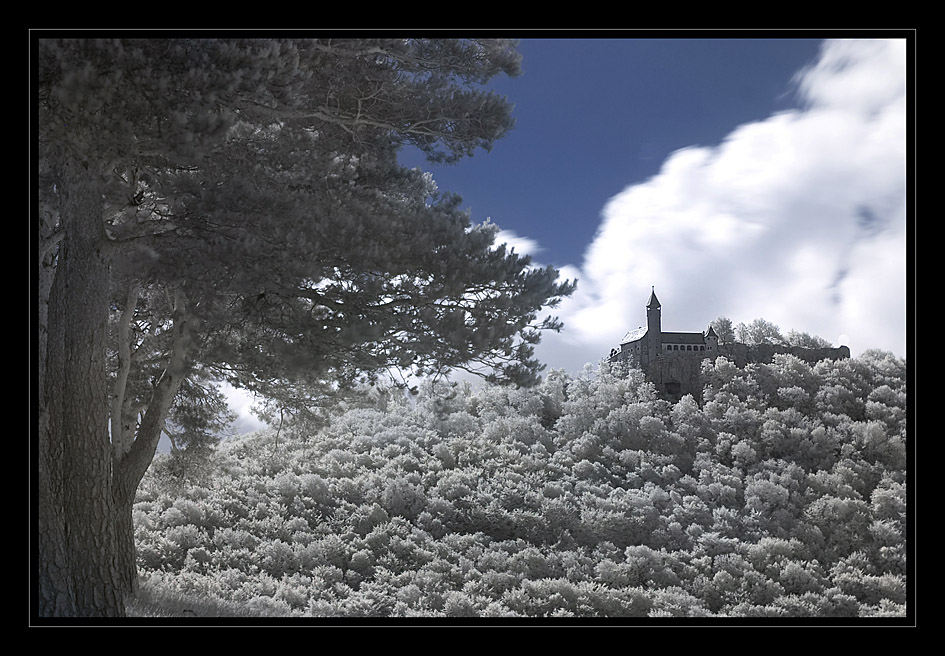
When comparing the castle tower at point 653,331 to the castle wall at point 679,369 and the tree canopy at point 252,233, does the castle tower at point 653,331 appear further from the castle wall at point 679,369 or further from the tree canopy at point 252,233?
the tree canopy at point 252,233

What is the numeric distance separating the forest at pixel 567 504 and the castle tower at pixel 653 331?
0.61 m

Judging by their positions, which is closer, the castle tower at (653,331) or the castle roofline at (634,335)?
the castle tower at (653,331)

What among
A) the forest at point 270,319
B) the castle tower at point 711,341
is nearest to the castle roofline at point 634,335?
the castle tower at point 711,341

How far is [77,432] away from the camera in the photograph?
3.33 meters

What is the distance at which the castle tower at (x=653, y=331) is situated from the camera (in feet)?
35.8

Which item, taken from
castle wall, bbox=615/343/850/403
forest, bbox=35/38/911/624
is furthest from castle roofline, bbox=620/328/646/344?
forest, bbox=35/38/911/624

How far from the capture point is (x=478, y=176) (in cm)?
1032

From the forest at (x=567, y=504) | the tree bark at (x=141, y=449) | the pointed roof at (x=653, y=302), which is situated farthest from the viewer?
the pointed roof at (x=653, y=302)

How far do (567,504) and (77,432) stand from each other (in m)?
8.00

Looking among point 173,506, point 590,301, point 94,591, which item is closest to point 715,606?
point 590,301

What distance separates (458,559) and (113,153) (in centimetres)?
710

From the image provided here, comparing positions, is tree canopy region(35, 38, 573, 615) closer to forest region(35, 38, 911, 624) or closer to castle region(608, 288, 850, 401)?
forest region(35, 38, 911, 624)

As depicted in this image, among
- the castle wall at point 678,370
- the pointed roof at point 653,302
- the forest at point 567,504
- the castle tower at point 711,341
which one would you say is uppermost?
the pointed roof at point 653,302

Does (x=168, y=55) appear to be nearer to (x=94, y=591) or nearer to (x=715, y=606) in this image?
(x=94, y=591)
